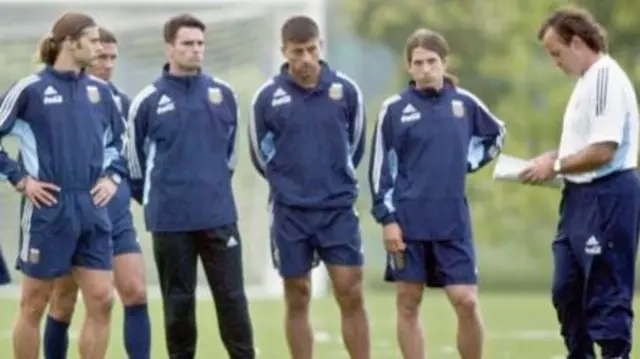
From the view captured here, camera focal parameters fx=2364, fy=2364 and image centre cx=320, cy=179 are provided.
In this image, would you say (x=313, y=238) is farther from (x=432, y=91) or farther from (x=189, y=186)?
(x=432, y=91)

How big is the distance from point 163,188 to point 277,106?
0.81m

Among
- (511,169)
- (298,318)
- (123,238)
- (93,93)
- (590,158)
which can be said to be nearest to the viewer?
(590,158)

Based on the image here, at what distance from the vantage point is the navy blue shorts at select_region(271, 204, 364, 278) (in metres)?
13.6

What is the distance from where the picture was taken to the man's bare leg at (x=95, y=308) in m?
13.0

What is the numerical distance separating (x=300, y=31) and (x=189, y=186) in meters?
1.09

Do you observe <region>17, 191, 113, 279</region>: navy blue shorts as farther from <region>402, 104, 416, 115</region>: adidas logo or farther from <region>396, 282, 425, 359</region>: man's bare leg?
<region>402, 104, 416, 115</region>: adidas logo

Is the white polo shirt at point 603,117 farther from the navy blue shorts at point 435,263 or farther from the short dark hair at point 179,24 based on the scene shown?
the short dark hair at point 179,24

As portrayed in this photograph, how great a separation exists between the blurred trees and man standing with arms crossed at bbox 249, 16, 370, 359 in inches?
678

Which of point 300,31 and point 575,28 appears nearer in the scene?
point 575,28

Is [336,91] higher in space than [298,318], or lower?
higher

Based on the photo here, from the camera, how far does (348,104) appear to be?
13688 millimetres

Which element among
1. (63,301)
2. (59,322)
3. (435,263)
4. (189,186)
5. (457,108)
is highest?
(457,108)

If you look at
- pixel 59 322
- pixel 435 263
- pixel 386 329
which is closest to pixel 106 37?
pixel 59 322

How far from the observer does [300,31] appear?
13484 millimetres
